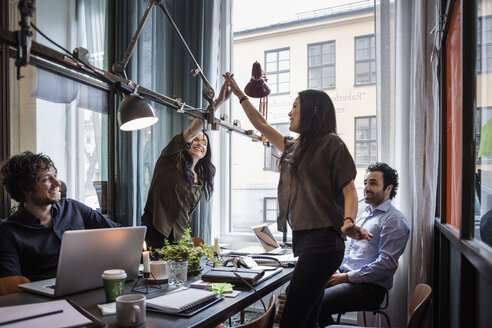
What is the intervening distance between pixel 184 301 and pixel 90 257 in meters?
0.43

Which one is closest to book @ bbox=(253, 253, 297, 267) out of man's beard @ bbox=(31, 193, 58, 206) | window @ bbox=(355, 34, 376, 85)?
man's beard @ bbox=(31, 193, 58, 206)

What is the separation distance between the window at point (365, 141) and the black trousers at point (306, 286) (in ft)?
5.77

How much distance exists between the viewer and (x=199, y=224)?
11.6 ft

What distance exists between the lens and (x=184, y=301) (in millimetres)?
1400

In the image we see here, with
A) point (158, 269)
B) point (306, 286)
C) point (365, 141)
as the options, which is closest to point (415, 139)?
point (365, 141)

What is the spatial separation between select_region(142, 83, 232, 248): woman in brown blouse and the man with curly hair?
0.45 m

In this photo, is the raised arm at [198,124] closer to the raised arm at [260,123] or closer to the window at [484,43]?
the raised arm at [260,123]

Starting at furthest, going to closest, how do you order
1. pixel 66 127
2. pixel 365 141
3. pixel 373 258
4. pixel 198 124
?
pixel 365 141
pixel 66 127
pixel 373 258
pixel 198 124

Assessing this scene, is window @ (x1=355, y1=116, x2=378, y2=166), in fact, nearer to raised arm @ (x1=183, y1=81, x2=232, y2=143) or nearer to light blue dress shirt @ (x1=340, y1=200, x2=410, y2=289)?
light blue dress shirt @ (x1=340, y1=200, x2=410, y2=289)

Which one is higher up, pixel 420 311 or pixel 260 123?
pixel 260 123

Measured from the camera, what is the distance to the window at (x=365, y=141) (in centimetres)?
318

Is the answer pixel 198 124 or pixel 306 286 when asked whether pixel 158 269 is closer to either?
pixel 306 286

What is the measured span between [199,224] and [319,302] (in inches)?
76.9

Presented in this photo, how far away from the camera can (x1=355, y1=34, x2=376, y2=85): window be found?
10.6ft
